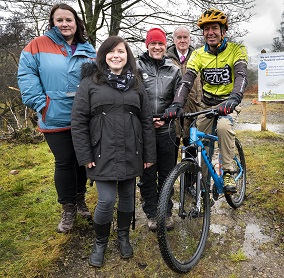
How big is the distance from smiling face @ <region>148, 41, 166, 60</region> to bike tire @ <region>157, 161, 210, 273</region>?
3.69 ft

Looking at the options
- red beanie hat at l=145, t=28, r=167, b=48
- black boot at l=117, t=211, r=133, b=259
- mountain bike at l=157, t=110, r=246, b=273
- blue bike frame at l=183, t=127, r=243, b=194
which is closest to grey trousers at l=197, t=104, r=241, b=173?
blue bike frame at l=183, t=127, r=243, b=194

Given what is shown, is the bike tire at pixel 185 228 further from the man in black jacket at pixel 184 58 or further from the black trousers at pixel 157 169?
the man in black jacket at pixel 184 58

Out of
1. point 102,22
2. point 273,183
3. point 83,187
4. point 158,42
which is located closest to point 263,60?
point 102,22

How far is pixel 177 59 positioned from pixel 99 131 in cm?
178

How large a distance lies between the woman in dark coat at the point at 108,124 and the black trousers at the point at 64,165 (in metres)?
0.44

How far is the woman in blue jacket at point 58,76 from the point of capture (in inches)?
107

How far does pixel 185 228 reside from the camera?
9.29ft

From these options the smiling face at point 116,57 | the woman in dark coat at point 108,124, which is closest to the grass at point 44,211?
the woman in dark coat at point 108,124

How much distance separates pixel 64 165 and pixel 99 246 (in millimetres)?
864

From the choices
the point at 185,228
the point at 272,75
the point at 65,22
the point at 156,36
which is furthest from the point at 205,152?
the point at 272,75

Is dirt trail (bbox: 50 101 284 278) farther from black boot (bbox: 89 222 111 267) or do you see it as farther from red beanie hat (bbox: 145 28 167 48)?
red beanie hat (bbox: 145 28 167 48)

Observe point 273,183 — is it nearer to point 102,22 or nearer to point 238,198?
point 238,198

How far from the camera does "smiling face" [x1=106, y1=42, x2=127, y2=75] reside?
8.38ft

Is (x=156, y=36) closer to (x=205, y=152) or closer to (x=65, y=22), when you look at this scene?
(x=65, y=22)
